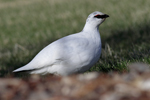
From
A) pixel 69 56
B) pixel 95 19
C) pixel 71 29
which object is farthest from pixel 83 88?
pixel 71 29

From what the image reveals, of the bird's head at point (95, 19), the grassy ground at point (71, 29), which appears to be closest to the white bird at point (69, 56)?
the bird's head at point (95, 19)

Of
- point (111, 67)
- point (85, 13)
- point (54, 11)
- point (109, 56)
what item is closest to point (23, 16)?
point (54, 11)

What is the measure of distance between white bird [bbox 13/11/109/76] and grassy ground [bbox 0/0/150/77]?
52 cm

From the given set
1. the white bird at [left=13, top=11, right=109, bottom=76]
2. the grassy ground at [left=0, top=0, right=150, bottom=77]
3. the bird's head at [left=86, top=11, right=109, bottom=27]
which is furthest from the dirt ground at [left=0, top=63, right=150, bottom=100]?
the bird's head at [left=86, top=11, right=109, bottom=27]

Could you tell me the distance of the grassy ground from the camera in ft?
18.4

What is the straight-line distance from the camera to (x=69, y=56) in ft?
11.2

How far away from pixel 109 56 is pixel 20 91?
330cm

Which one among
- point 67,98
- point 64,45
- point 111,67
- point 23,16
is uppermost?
point 67,98

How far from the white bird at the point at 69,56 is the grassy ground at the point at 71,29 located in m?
0.52

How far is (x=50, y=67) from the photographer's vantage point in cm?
362

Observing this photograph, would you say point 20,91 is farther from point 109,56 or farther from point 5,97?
point 109,56

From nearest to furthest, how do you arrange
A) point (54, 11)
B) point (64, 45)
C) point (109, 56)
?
point (64, 45), point (109, 56), point (54, 11)

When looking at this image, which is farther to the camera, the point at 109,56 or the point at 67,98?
the point at 109,56

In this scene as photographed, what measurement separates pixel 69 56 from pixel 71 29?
20.2ft
